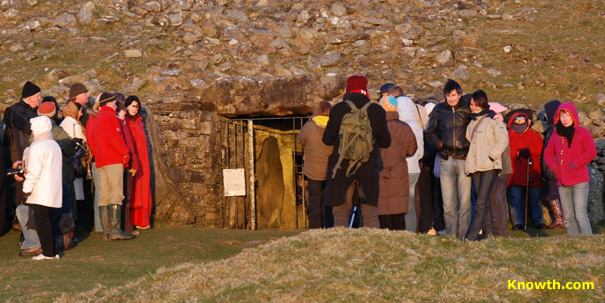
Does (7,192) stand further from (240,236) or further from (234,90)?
(234,90)

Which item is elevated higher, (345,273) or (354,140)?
(354,140)

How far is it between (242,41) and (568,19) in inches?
276

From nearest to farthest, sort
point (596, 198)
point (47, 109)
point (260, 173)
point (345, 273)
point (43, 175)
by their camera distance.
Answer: point (345, 273), point (43, 175), point (47, 109), point (596, 198), point (260, 173)

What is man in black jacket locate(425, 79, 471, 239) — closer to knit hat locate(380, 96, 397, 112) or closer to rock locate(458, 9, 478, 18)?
knit hat locate(380, 96, 397, 112)

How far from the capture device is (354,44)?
15.2 metres

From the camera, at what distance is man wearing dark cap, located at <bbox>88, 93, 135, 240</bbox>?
32.0ft

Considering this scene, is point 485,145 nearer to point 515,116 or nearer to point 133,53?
point 515,116

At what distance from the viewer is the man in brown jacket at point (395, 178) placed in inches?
338

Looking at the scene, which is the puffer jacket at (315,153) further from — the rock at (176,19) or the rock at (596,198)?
the rock at (176,19)

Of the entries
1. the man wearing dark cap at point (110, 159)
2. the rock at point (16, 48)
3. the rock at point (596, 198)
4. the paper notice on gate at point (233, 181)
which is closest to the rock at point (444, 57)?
the rock at point (596, 198)

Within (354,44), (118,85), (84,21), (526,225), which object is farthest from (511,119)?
(84,21)

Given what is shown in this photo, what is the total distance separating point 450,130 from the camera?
29.5 feet

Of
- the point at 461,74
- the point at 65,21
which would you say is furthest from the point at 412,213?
the point at 65,21

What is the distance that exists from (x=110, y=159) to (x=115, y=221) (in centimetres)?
80
